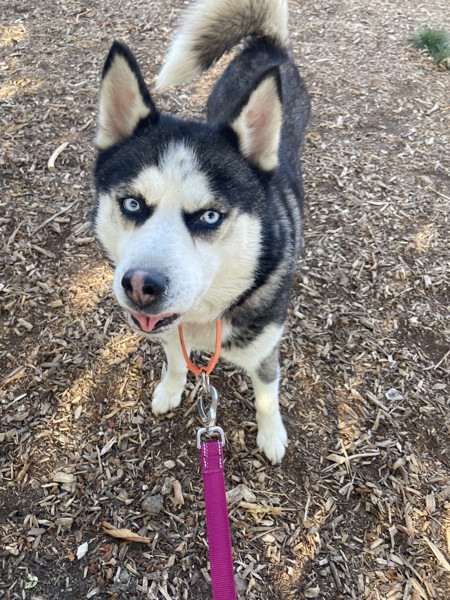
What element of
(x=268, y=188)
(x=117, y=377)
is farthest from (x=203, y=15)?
(x=117, y=377)

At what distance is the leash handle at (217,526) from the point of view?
1874 mm

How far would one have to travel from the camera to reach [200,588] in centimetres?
249

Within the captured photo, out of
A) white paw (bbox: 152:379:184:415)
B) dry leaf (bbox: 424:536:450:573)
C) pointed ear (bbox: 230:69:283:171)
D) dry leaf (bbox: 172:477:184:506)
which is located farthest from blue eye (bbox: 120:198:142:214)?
dry leaf (bbox: 424:536:450:573)

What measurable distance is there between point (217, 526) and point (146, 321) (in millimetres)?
891

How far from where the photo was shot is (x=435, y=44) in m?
6.43

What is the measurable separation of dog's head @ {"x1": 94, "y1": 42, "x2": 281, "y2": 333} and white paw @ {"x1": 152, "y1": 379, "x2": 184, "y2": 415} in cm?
91

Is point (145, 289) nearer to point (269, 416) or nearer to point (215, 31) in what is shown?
point (269, 416)

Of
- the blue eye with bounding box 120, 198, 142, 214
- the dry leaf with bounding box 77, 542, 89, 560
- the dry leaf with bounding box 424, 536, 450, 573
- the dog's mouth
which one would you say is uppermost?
the blue eye with bounding box 120, 198, 142, 214

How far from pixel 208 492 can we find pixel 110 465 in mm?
1078

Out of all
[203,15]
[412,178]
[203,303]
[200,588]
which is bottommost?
[200,588]

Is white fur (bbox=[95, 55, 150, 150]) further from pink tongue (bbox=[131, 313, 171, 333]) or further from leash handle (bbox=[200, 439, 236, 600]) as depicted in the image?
leash handle (bbox=[200, 439, 236, 600])

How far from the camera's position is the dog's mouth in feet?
6.43

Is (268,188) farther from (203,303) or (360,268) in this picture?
(360,268)

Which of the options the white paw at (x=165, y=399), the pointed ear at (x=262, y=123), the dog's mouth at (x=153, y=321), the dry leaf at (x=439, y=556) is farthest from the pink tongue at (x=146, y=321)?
the dry leaf at (x=439, y=556)
